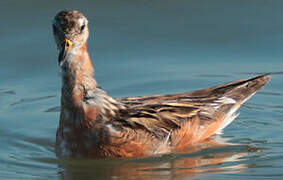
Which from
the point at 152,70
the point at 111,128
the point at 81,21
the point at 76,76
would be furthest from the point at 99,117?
the point at 152,70

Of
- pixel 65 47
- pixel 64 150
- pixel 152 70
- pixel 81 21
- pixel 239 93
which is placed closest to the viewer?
pixel 65 47

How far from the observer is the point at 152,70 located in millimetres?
16625

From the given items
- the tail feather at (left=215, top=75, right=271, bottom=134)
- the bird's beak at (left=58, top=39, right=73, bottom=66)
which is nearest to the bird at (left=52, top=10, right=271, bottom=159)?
the bird's beak at (left=58, top=39, right=73, bottom=66)

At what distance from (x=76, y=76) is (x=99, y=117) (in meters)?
0.76

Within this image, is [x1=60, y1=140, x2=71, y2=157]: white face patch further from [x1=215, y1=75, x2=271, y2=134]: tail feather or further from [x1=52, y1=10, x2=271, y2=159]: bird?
[x1=215, y1=75, x2=271, y2=134]: tail feather

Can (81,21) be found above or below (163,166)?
above

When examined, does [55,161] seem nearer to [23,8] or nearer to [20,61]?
[20,61]

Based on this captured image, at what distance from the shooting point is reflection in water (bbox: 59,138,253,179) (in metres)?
11.9

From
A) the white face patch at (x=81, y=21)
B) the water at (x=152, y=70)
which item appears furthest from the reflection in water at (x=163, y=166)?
the white face patch at (x=81, y=21)

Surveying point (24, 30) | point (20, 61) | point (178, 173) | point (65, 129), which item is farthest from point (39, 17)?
point (178, 173)

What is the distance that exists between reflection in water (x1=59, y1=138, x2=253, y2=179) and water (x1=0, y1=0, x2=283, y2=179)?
0.02 m

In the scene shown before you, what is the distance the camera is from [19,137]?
45.0 feet

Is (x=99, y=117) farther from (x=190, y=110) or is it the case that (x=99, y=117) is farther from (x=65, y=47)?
(x=190, y=110)

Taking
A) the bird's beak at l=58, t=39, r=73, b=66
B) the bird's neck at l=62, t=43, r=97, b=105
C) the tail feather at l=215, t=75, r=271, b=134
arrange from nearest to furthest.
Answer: the bird's beak at l=58, t=39, r=73, b=66
the bird's neck at l=62, t=43, r=97, b=105
the tail feather at l=215, t=75, r=271, b=134
